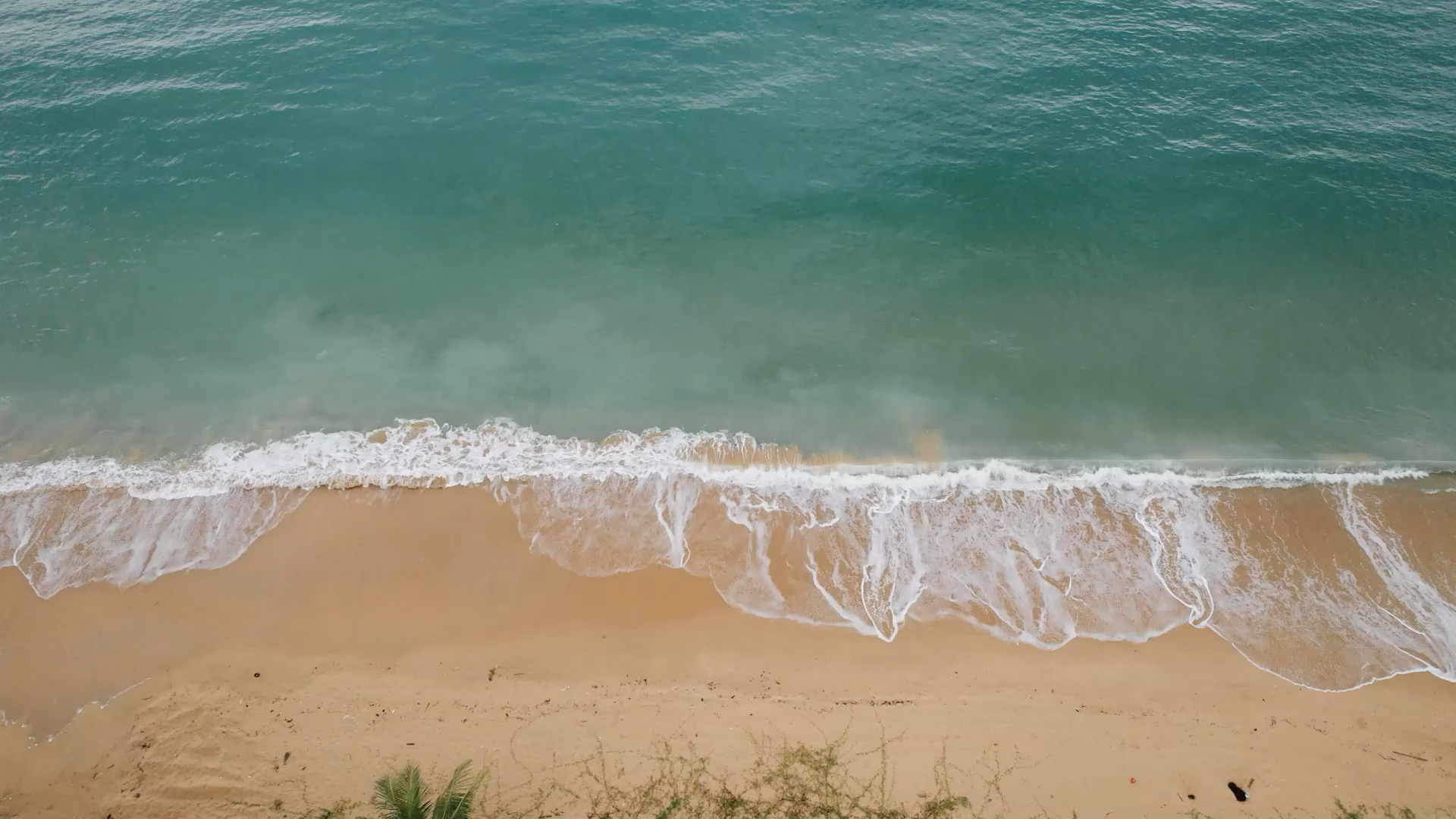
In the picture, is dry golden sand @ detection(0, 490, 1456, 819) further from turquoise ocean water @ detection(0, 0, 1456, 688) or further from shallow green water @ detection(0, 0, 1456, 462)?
shallow green water @ detection(0, 0, 1456, 462)

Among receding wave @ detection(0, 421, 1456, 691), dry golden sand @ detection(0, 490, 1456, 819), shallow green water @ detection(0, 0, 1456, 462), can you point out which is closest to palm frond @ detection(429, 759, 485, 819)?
dry golden sand @ detection(0, 490, 1456, 819)

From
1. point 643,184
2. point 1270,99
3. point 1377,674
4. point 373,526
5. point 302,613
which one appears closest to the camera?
point 1377,674

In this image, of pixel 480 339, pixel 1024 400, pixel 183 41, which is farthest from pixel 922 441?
pixel 183 41

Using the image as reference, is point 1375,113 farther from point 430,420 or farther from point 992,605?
point 430,420

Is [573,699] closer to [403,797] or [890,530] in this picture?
[403,797]

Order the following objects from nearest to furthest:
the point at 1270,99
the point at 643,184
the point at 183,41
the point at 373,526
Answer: the point at 373,526
the point at 643,184
the point at 1270,99
the point at 183,41

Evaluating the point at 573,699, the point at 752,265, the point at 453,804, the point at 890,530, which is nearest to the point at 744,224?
the point at 752,265
